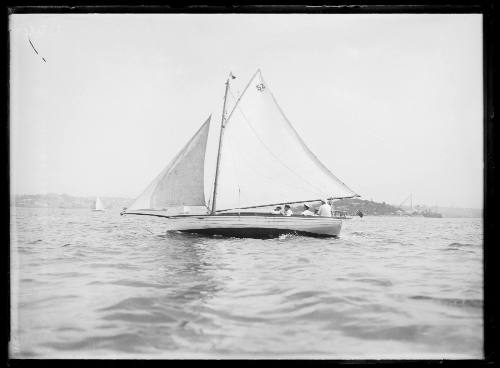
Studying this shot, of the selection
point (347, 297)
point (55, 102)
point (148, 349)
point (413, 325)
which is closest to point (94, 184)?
point (55, 102)

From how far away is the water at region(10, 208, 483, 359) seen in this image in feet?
8.90

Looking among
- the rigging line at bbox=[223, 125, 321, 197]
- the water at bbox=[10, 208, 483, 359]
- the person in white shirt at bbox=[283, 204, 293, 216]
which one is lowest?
the water at bbox=[10, 208, 483, 359]

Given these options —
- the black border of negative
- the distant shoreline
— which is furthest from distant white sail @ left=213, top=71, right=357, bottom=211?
the black border of negative

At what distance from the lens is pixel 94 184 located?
11.2ft

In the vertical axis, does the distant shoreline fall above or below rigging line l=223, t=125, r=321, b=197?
below

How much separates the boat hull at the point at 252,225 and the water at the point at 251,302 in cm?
384

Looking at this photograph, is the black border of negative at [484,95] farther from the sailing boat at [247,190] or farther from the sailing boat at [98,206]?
the sailing boat at [247,190]

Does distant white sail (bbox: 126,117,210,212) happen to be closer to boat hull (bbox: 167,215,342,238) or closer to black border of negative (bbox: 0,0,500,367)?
boat hull (bbox: 167,215,342,238)

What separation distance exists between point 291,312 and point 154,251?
1.80 m

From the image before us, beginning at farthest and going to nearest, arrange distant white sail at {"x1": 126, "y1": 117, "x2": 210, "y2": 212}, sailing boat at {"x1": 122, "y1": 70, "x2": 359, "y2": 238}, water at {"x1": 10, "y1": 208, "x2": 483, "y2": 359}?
sailing boat at {"x1": 122, "y1": 70, "x2": 359, "y2": 238}, distant white sail at {"x1": 126, "y1": 117, "x2": 210, "y2": 212}, water at {"x1": 10, "y1": 208, "x2": 483, "y2": 359}

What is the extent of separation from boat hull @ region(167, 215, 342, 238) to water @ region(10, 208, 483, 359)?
384 cm

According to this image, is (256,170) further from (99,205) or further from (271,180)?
(99,205)

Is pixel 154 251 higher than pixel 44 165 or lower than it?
lower
